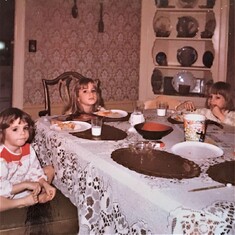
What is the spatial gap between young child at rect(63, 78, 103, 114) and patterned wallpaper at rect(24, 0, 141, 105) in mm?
1344

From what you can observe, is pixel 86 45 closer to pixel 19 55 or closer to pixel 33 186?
pixel 19 55

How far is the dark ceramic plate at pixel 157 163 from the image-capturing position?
116 centimetres

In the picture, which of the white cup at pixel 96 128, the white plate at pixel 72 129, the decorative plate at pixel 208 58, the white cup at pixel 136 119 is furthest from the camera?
the decorative plate at pixel 208 58

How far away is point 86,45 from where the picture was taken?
3758 millimetres

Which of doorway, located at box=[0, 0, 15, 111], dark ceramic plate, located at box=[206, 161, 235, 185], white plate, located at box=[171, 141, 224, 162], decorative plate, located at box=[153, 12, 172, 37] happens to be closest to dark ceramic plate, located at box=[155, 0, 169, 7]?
decorative plate, located at box=[153, 12, 172, 37]

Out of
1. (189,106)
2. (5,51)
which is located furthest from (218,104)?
(5,51)

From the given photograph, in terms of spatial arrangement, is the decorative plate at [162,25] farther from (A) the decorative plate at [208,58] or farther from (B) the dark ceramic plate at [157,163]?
(B) the dark ceramic plate at [157,163]

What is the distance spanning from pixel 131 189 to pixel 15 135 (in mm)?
678

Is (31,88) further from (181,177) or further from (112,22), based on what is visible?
(181,177)

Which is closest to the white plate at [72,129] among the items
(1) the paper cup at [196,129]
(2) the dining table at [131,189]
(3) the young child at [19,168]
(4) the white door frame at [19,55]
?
(2) the dining table at [131,189]

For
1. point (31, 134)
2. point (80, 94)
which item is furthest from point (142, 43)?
point (31, 134)

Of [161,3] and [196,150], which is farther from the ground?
[161,3]

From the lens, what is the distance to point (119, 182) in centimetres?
116

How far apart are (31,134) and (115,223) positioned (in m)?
0.82
